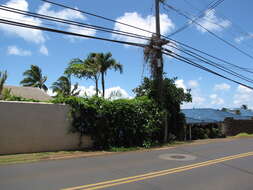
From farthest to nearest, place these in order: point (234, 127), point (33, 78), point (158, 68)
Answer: point (33, 78), point (234, 127), point (158, 68)

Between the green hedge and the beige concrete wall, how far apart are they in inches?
23.5

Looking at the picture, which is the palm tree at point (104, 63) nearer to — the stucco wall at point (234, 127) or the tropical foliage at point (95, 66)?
A: the tropical foliage at point (95, 66)

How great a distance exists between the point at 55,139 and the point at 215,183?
26.6ft

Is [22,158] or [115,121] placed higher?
[115,121]

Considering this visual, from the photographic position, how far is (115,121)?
12852mm

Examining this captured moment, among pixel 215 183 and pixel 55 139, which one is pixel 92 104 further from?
pixel 215 183

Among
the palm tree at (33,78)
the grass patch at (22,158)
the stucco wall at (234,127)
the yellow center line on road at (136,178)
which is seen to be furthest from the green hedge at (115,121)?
the palm tree at (33,78)

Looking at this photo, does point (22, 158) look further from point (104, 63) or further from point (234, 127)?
point (234, 127)

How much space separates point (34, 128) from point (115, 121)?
14.6ft

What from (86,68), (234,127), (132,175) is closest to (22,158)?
(132,175)

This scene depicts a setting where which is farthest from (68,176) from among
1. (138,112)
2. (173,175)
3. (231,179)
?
(138,112)

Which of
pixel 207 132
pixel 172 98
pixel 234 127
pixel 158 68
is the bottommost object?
pixel 207 132

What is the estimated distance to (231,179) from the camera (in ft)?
20.4

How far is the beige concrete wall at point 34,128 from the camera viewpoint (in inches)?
389
